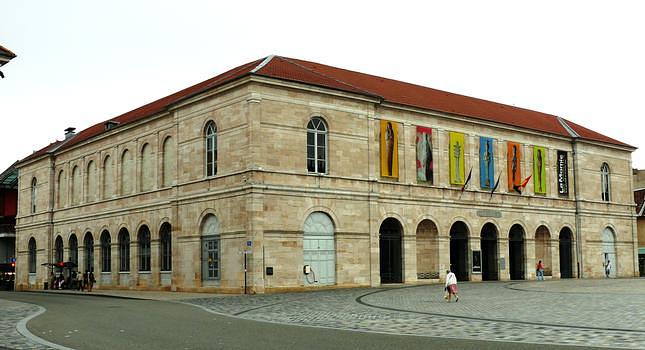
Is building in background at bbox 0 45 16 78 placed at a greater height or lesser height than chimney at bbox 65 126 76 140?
lesser

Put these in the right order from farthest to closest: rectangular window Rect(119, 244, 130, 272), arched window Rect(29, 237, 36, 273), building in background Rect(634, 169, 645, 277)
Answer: building in background Rect(634, 169, 645, 277) → arched window Rect(29, 237, 36, 273) → rectangular window Rect(119, 244, 130, 272)

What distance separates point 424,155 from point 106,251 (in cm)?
2413

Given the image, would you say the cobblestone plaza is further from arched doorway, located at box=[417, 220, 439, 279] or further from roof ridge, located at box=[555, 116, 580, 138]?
roof ridge, located at box=[555, 116, 580, 138]

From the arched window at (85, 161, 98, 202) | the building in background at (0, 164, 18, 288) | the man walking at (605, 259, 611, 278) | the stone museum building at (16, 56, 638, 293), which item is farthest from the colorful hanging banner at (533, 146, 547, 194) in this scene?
the building in background at (0, 164, 18, 288)

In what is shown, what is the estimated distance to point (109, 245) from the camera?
56.7m

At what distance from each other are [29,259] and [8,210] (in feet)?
54.8

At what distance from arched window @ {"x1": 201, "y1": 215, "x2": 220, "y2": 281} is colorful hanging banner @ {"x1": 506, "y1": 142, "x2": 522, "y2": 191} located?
22.1m

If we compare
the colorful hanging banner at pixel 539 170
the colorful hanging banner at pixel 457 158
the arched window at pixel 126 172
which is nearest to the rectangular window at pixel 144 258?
the arched window at pixel 126 172

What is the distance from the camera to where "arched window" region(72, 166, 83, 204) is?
2416 inches

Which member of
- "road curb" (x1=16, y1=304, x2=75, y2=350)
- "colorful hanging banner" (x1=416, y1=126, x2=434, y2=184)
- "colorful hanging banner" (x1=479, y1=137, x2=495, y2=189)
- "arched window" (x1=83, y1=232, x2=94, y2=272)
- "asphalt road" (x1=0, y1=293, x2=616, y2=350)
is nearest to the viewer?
"asphalt road" (x1=0, y1=293, x2=616, y2=350)

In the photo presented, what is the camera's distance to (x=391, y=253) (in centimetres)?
4781

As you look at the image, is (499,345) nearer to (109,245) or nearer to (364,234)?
(364,234)

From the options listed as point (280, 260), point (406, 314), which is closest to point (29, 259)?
point (280, 260)

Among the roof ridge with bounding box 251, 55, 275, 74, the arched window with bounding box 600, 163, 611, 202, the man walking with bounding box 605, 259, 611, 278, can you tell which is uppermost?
the roof ridge with bounding box 251, 55, 275, 74
